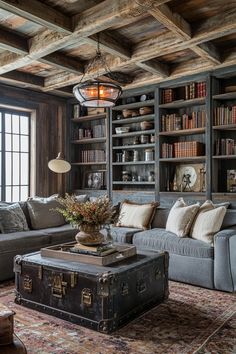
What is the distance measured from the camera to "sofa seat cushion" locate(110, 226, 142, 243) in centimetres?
429

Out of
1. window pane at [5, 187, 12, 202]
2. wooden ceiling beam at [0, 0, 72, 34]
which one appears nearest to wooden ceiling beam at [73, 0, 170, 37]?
wooden ceiling beam at [0, 0, 72, 34]

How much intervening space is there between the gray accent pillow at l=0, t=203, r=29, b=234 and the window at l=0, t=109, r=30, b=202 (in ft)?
4.24

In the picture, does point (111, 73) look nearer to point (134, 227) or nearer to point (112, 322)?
point (134, 227)

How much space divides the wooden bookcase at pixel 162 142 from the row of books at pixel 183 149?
4 centimetres

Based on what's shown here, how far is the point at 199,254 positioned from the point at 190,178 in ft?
6.40

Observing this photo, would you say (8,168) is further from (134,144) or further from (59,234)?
(134,144)

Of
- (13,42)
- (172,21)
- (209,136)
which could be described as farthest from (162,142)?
(13,42)

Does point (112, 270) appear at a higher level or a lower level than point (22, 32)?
lower

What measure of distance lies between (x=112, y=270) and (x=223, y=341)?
927 millimetres

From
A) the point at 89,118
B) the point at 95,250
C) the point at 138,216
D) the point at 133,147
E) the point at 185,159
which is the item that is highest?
the point at 89,118

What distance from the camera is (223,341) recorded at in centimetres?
239

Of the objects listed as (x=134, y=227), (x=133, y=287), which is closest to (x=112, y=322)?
(x=133, y=287)

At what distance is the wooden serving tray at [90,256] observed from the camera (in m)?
2.83

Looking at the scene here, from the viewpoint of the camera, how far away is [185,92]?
5410 millimetres
